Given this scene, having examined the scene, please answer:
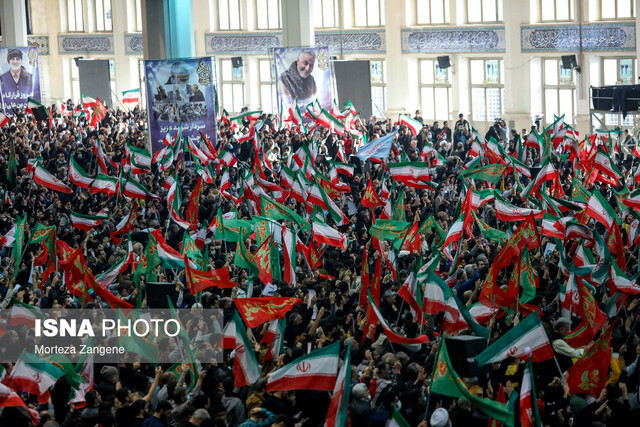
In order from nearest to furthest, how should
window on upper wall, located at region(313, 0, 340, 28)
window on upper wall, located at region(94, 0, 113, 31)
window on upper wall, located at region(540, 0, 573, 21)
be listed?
window on upper wall, located at region(540, 0, 573, 21), window on upper wall, located at region(313, 0, 340, 28), window on upper wall, located at region(94, 0, 113, 31)

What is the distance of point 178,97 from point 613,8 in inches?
498

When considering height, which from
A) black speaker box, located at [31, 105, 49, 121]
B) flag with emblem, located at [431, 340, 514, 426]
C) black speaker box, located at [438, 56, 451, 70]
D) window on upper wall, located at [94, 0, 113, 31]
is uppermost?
window on upper wall, located at [94, 0, 113, 31]

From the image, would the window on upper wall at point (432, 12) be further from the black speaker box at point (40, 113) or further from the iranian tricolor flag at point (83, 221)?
the iranian tricolor flag at point (83, 221)

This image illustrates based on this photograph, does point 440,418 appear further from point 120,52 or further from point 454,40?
point 120,52

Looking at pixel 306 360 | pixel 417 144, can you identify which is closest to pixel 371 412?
pixel 306 360

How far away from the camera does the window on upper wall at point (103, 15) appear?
47.0m

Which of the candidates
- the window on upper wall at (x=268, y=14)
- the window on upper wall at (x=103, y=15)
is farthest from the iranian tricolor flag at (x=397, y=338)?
the window on upper wall at (x=103, y=15)

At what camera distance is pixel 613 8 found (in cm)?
2966

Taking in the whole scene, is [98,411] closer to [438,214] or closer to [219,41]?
[438,214]

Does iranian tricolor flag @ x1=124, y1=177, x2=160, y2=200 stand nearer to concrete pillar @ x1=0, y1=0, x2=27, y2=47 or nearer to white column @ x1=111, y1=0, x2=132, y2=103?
concrete pillar @ x1=0, y1=0, x2=27, y2=47

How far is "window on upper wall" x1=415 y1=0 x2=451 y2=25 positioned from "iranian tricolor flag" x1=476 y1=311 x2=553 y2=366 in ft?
87.6

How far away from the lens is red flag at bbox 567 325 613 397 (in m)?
8.64

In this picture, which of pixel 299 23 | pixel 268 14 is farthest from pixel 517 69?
pixel 268 14

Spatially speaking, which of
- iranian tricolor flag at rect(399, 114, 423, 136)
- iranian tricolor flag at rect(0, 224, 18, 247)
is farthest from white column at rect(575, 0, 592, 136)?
iranian tricolor flag at rect(0, 224, 18, 247)
